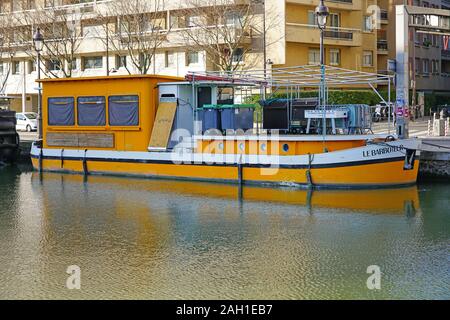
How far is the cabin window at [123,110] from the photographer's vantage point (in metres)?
24.2

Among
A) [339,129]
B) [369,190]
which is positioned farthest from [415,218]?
[339,129]

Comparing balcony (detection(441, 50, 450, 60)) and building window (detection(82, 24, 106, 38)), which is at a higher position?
building window (detection(82, 24, 106, 38))

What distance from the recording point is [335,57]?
51844 millimetres

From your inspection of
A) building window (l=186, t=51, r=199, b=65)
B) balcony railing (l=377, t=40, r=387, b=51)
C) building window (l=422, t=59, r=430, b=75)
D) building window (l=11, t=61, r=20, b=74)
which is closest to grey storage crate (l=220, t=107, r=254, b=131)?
building window (l=186, t=51, r=199, b=65)

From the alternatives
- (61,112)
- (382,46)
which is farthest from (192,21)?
(61,112)

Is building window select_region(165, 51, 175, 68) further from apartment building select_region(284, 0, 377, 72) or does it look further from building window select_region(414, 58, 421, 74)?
building window select_region(414, 58, 421, 74)

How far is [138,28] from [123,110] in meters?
23.5

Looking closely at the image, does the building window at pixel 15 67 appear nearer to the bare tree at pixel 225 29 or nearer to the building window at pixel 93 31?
the building window at pixel 93 31

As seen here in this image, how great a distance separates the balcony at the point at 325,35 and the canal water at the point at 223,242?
2716 centimetres

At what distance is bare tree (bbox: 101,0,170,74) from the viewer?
46.3 m

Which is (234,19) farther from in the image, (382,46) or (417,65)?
(417,65)

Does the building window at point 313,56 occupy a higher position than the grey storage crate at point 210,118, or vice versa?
the building window at point 313,56

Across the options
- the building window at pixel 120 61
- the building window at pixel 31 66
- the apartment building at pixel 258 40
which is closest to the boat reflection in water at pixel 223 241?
the apartment building at pixel 258 40
